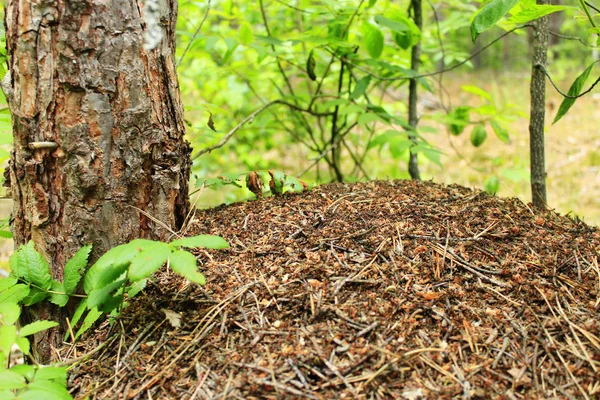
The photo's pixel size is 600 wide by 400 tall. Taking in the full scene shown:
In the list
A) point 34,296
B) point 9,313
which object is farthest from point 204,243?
point 34,296

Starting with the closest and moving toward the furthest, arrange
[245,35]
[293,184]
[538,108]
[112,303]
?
[112,303] < [293,184] < [538,108] < [245,35]

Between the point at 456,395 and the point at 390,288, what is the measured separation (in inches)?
15.1

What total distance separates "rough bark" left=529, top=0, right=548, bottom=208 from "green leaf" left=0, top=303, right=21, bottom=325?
90.1 inches

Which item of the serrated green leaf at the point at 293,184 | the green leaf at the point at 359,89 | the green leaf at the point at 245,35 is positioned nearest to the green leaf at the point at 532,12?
the serrated green leaf at the point at 293,184

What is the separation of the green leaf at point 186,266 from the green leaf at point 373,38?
5.90ft

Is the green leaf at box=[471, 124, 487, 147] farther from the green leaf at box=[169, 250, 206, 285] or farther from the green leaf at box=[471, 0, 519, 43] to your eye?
the green leaf at box=[169, 250, 206, 285]

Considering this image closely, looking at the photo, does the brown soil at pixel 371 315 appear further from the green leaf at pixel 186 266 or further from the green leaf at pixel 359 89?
the green leaf at pixel 359 89

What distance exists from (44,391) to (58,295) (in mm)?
446

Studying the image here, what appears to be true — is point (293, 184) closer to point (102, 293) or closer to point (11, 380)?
point (102, 293)

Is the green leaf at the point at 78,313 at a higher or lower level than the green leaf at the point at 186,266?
lower

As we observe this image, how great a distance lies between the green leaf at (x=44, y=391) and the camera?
1159mm

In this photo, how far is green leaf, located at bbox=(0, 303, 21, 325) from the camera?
1312 mm

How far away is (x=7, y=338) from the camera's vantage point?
122 cm

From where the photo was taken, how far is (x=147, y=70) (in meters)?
1.60
